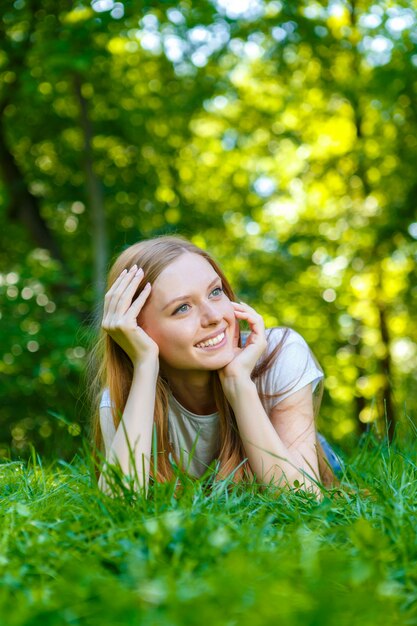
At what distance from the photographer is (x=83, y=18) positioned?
23.2 ft

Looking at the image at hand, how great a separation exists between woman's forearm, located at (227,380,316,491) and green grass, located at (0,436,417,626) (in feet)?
1.30

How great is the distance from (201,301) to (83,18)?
189 inches

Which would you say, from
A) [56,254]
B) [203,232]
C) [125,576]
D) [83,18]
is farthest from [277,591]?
[203,232]

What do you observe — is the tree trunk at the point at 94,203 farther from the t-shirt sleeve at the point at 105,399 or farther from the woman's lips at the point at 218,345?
the woman's lips at the point at 218,345

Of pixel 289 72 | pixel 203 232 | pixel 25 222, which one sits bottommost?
pixel 203 232

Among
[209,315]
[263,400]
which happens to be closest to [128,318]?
[209,315]

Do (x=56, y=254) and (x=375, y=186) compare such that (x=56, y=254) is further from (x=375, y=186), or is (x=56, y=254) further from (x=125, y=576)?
(x=125, y=576)

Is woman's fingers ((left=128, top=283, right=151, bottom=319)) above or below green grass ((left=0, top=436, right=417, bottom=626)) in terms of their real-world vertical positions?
above

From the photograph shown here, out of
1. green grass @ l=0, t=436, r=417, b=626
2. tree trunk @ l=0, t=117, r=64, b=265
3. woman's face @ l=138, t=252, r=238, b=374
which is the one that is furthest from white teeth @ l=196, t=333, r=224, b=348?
tree trunk @ l=0, t=117, r=64, b=265

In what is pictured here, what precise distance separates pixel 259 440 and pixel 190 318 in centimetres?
63

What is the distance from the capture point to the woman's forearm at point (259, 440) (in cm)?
309

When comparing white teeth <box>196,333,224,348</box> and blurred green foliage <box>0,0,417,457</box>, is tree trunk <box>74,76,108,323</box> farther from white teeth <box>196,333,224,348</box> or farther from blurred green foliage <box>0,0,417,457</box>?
white teeth <box>196,333,224,348</box>

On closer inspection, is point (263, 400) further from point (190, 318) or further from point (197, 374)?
point (190, 318)

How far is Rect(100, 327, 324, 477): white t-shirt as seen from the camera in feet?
11.7
